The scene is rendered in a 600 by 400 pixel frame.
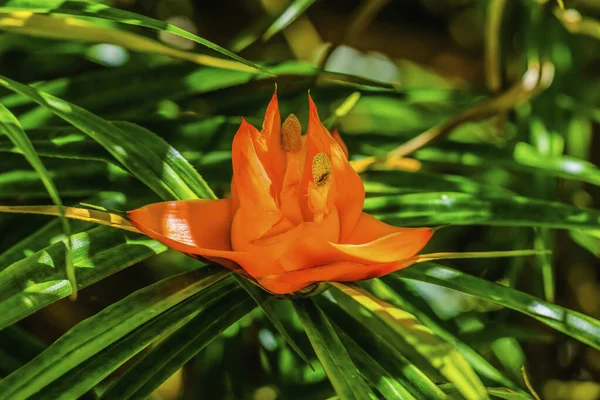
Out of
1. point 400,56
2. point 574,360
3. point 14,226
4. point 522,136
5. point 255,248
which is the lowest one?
point 574,360

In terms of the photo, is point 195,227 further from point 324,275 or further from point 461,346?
point 461,346

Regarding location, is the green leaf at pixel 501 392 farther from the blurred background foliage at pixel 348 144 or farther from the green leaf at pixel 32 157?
the green leaf at pixel 32 157

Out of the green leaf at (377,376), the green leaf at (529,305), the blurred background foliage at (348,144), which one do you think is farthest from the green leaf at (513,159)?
the green leaf at (377,376)

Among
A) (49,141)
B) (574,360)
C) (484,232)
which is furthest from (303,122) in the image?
(574,360)

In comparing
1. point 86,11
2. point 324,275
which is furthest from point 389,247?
point 86,11

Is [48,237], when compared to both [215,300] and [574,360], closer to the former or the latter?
[215,300]
